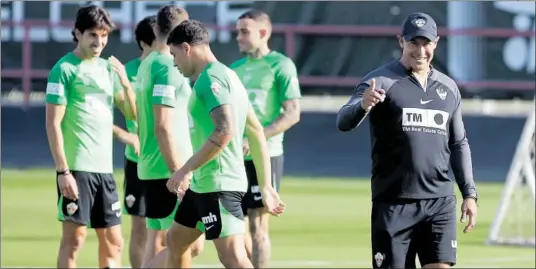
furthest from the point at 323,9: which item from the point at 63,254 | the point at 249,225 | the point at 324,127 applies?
the point at 63,254

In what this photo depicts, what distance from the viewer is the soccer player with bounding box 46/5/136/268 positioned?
34.4ft

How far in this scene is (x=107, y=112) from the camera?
1081 centimetres

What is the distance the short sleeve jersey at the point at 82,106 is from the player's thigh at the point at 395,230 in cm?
278

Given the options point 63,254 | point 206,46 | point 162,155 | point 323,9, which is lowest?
point 63,254

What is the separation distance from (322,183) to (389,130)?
15675 mm

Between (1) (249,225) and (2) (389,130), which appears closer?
(2) (389,130)

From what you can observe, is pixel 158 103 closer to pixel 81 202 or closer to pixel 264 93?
pixel 81 202

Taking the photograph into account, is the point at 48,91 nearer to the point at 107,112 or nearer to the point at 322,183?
the point at 107,112

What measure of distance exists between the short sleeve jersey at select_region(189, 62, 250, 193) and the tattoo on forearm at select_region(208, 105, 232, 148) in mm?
39

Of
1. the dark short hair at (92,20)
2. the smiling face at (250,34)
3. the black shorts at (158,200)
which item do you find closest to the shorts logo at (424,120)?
the black shorts at (158,200)

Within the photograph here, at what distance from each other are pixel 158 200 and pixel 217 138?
2.09 m

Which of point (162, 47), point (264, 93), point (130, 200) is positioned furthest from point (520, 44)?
point (162, 47)

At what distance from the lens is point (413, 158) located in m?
8.80

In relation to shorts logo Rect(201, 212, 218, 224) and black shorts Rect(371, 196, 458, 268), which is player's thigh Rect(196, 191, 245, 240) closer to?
shorts logo Rect(201, 212, 218, 224)
